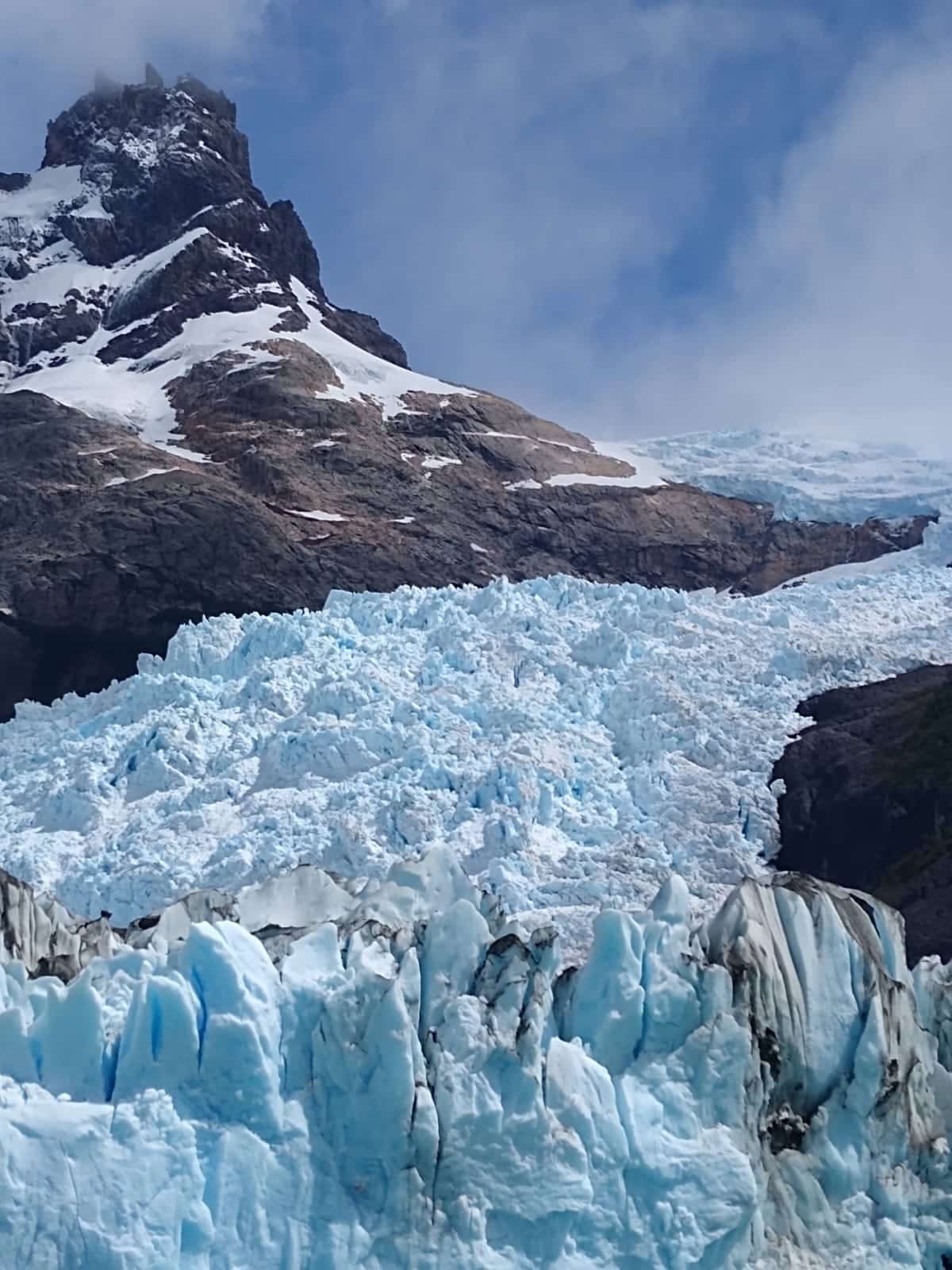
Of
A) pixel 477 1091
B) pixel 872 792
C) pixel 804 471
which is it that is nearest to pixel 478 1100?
pixel 477 1091

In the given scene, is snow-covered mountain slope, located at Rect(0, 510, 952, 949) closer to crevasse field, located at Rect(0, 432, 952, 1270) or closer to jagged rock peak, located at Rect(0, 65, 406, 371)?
crevasse field, located at Rect(0, 432, 952, 1270)

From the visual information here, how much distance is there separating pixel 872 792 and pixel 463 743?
6.61m

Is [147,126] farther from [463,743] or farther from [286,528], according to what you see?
[463,743]

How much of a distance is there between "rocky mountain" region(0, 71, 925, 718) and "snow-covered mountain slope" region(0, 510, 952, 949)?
239 inches

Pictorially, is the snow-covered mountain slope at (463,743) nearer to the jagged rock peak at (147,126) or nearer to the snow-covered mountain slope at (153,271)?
the snow-covered mountain slope at (153,271)

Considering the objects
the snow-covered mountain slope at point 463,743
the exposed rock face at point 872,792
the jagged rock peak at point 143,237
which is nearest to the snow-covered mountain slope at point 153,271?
the jagged rock peak at point 143,237

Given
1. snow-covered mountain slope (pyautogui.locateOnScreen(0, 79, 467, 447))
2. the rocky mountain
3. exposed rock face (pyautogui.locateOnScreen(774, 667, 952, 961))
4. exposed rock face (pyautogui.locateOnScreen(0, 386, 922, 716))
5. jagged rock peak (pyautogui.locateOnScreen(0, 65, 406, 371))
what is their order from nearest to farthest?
exposed rock face (pyautogui.locateOnScreen(774, 667, 952, 961))
exposed rock face (pyautogui.locateOnScreen(0, 386, 922, 716))
the rocky mountain
snow-covered mountain slope (pyautogui.locateOnScreen(0, 79, 467, 447))
jagged rock peak (pyautogui.locateOnScreen(0, 65, 406, 371))

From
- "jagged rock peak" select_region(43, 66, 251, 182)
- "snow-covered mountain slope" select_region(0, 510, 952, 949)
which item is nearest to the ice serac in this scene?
"snow-covered mountain slope" select_region(0, 510, 952, 949)

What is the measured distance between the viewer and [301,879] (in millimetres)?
13117

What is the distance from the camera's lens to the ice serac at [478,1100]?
9.52 meters

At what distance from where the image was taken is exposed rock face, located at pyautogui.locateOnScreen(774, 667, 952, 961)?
23.3m

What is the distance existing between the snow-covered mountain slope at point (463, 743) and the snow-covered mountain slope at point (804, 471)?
46.8ft

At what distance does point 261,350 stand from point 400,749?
2477cm

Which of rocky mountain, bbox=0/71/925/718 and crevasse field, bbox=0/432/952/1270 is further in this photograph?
rocky mountain, bbox=0/71/925/718
